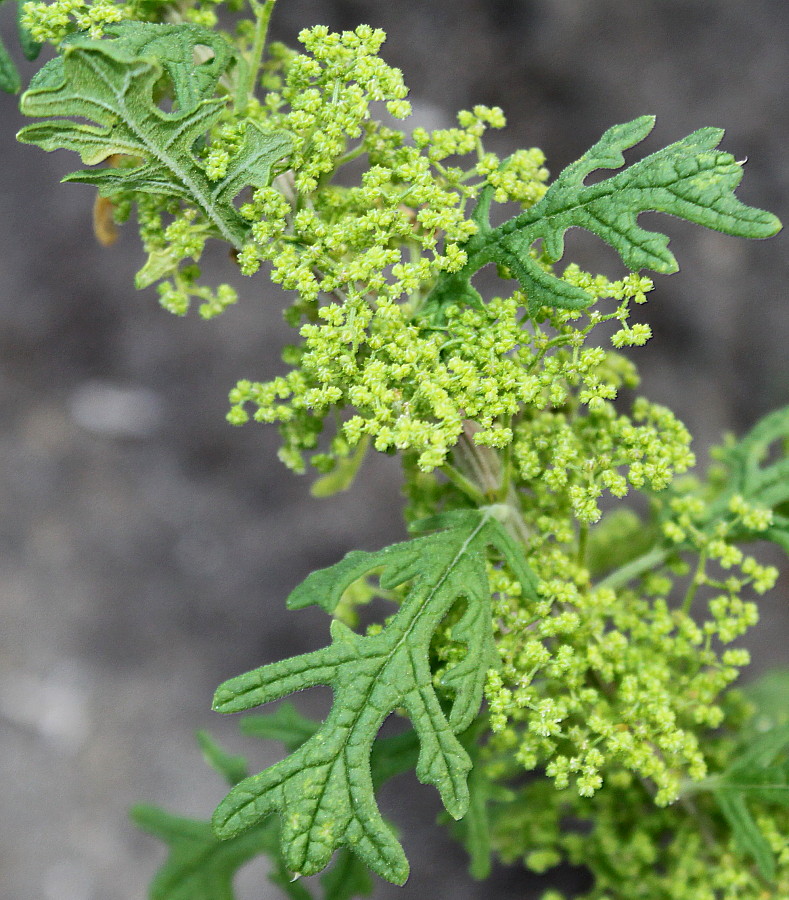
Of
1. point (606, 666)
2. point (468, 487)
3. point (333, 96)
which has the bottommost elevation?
point (606, 666)

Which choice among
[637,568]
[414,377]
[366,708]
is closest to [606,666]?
[637,568]

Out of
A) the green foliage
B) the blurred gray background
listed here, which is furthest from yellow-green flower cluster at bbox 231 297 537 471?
the blurred gray background

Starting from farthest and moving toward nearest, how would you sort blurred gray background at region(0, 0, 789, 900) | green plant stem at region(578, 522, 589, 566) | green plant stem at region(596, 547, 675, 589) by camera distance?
1. blurred gray background at region(0, 0, 789, 900)
2. green plant stem at region(596, 547, 675, 589)
3. green plant stem at region(578, 522, 589, 566)

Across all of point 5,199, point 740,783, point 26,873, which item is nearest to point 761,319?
point 740,783

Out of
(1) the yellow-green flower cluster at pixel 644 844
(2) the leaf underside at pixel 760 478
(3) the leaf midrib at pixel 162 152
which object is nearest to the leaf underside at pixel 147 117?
(3) the leaf midrib at pixel 162 152

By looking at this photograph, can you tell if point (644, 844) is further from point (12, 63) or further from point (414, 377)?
point (12, 63)

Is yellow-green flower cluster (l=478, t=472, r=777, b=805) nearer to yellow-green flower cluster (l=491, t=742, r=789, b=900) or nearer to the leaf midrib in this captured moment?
yellow-green flower cluster (l=491, t=742, r=789, b=900)

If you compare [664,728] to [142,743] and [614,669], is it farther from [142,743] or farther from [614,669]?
[142,743]
